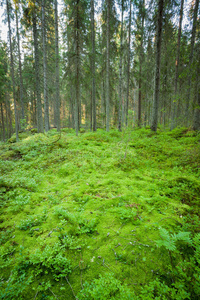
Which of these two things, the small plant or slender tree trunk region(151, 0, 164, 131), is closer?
the small plant

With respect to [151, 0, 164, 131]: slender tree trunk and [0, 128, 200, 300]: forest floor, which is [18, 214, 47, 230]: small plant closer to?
[0, 128, 200, 300]: forest floor

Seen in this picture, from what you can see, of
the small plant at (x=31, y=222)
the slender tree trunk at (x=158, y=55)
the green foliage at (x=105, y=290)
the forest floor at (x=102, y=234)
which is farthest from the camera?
the slender tree trunk at (x=158, y=55)

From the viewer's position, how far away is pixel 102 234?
8.07 feet

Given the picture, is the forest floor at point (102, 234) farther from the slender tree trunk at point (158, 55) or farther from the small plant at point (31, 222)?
the slender tree trunk at point (158, 55)

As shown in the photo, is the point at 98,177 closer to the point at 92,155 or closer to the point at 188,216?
the point at 92,155

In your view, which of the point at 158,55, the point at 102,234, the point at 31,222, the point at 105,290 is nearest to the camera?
the point at 105,290

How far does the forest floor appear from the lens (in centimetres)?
168

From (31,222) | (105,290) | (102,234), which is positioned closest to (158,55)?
(102,234)

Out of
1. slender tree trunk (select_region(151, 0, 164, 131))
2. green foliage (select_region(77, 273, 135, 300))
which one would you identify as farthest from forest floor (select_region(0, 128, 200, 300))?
slender tree trunk (select_region(151, 0, 164, 131))

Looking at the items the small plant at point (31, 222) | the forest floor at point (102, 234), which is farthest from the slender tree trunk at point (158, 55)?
the small plant at point (31, 222)

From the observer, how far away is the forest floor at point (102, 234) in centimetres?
168

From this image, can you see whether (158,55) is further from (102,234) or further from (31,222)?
(31,222)

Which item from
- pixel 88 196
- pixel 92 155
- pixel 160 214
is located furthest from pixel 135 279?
pixel 92 155

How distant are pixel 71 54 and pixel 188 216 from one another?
11.7 metres
